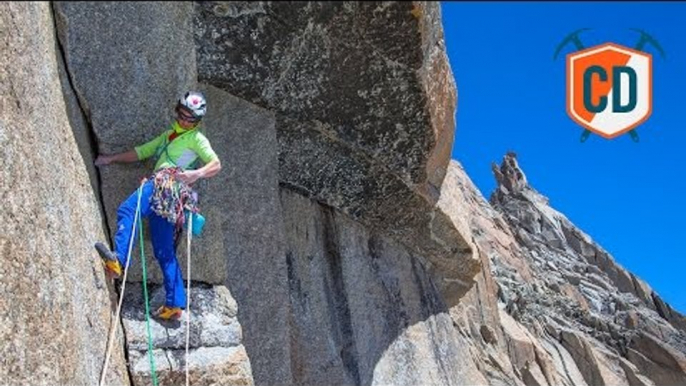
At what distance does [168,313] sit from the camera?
9.43 m

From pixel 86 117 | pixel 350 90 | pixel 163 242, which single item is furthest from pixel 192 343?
pixel 350 90

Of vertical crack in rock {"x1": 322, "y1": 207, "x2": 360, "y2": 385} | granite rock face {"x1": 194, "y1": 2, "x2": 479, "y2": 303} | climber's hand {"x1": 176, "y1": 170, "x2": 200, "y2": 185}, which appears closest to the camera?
climber's hand {"x1": 176, "y1": 170, "x2": 200, "y2": 185}

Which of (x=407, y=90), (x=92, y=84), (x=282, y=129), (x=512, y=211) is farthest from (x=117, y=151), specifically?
(x=512, y=211)

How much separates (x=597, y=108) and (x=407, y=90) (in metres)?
2.93

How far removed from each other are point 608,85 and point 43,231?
8.17m

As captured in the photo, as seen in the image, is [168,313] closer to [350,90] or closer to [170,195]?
[170,195]

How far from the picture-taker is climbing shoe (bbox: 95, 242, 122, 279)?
349 inches

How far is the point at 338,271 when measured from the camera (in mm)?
14242

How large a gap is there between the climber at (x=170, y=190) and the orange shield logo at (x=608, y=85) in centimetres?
536

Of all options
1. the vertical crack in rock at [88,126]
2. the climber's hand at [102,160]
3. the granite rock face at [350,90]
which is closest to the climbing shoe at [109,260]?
the vertical crack in rock at [88,126]

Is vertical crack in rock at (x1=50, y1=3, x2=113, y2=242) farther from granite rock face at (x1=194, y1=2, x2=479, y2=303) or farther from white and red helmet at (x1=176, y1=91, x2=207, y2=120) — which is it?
granite rock face at (x1=194, y1=2, x2=479, y2=303)

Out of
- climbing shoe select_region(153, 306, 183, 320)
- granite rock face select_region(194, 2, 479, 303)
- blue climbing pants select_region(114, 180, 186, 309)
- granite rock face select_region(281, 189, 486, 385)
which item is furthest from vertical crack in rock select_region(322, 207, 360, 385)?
blue climbing pants select_region(114, 180, 186, 309)

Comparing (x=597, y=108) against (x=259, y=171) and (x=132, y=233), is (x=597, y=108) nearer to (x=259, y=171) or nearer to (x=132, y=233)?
(x=259, y=171)

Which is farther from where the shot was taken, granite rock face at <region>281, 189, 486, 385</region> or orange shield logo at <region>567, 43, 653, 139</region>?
granite rock face at <region>281, 189, 486, 385</region>
